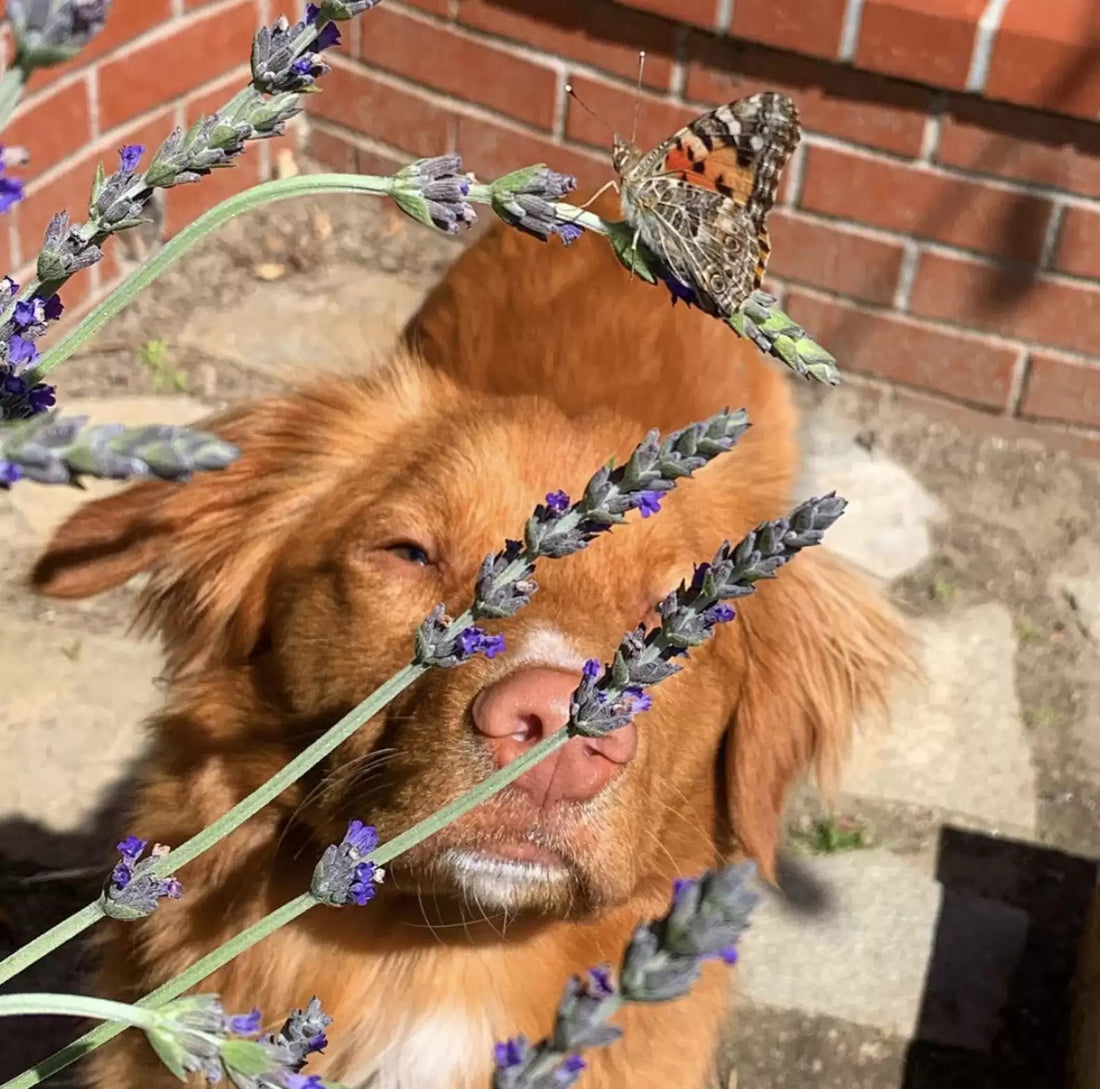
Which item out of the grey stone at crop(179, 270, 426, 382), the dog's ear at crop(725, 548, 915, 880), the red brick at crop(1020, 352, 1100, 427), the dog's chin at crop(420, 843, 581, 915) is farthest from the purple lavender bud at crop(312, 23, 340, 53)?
the red brick at crop(1020, 352, 1100, 427)

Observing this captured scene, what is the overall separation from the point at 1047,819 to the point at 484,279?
1.52 metres

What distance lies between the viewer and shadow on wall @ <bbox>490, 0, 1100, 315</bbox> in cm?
314

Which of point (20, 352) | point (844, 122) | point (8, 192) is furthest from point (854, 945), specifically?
point (8, 192)

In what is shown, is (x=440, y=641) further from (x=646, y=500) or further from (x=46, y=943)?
(x=46, y=943)

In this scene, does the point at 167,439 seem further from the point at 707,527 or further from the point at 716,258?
the point at 707,527

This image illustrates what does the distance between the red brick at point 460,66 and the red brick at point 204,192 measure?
44 cm

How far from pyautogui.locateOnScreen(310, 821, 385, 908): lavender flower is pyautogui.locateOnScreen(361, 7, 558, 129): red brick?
3089mm

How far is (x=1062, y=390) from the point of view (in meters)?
3.46

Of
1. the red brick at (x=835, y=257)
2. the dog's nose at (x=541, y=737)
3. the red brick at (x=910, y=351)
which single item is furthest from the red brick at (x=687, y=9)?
the dog's nose at (x=541, y=737)

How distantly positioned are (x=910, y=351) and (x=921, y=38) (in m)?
Result: 0.77

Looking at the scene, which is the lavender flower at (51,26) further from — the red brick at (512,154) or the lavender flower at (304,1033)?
the red brick at (512,154)

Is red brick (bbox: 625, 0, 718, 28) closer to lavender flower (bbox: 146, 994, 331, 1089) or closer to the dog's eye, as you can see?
the dog's eye

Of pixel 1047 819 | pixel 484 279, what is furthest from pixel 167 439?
pixel 1047 819

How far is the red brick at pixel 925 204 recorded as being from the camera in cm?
328
